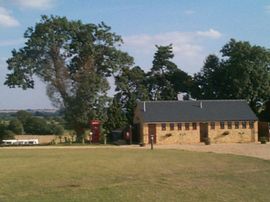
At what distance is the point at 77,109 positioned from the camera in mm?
59375

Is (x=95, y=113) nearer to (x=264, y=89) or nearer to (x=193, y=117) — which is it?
(x=193, y=117)

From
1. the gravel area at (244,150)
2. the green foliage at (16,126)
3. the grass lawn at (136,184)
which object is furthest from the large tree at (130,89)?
the grass lawn at (136,184)

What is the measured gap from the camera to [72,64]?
200 feet

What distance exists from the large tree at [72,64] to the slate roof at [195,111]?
5915mm

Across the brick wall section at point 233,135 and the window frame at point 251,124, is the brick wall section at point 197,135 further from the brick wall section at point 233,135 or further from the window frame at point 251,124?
the window frame at point 251,124

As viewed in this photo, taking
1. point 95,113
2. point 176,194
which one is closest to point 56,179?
point 176,194

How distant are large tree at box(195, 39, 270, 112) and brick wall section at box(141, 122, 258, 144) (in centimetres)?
918

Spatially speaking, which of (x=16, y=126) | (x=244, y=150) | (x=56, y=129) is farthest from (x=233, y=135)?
(x=16, y=126)

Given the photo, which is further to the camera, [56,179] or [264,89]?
→ [264,89]

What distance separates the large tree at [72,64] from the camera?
58281 millimetres

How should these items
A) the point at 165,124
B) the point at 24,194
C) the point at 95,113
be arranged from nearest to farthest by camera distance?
the point at 24,194 < the point at 165,124 < the point at 95,113

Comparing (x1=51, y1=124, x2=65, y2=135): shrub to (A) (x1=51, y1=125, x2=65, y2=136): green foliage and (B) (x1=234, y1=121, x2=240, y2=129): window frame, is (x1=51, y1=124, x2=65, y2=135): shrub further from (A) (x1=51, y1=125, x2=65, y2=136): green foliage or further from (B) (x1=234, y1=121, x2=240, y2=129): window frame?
(B) (x1=234, y1=121, x2=240, y2=129): window frame

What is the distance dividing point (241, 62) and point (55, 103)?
74.9ft

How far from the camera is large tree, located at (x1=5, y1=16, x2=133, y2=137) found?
2295 inches
